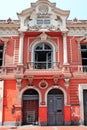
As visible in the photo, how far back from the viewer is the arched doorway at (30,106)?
55.3ft

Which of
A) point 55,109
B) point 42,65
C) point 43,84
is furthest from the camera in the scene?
point 42,65

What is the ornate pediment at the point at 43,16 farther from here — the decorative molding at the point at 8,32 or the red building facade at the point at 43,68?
the decorative molding at the point at 8,32

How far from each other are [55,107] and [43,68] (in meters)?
3.03

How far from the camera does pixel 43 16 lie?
62.0 ft

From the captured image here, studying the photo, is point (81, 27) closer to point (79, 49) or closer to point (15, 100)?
point (79, 49)

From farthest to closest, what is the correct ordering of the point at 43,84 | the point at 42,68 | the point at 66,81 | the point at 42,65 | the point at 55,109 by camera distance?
1. the point at 42,65
2. the point at 42,68
3. the point at 43,84
4. the point at 66,81
5. the point at 55,109

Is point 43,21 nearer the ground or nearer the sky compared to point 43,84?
nearer the sky

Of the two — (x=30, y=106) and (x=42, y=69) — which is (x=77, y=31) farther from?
(x=30, y=106)

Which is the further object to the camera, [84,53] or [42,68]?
[84,53]

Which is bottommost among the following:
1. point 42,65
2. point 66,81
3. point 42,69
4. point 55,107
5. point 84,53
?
point 55,107

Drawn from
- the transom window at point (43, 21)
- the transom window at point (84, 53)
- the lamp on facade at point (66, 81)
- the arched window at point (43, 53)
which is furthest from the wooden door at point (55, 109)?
the transom window at point (43, 21)

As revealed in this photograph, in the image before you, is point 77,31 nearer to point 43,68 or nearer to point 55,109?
point 43,68

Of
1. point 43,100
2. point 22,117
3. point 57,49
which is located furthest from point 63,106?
point 57,49

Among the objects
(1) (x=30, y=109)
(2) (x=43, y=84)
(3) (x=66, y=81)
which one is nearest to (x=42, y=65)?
(2) (x=43, y=84)
